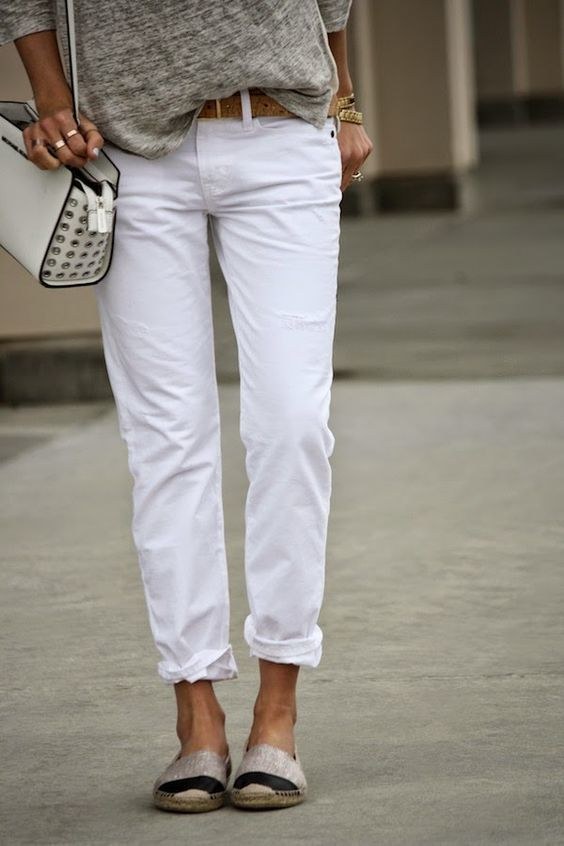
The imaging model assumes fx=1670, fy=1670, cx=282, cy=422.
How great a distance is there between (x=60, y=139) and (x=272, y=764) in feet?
3.66

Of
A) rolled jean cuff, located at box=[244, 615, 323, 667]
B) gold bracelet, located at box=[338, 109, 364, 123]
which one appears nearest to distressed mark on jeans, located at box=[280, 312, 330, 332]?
gold bracelet, located at box=[338, 109, 364, 123]

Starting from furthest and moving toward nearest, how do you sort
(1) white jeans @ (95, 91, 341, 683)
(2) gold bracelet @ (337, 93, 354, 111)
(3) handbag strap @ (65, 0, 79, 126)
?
1. (2) gold bracelet @ (337, 93, 354, 111)
2. (1) white jeans @ (95, 91, 341, 683)
3. (3) handbag strap @ (65, 0, 79, 126)

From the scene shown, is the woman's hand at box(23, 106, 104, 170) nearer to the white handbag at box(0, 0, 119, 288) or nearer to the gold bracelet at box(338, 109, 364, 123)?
the white handbag at box(0, 0, 119, 288)

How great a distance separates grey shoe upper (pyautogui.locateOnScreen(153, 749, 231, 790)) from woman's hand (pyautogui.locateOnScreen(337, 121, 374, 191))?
3.42 ft

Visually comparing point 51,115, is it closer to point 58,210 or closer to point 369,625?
point 58,210

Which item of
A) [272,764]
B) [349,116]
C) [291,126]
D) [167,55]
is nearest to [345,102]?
[349,116]

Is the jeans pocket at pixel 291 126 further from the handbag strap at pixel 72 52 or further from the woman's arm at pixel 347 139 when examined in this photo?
the handbag strap at pixel 72 52

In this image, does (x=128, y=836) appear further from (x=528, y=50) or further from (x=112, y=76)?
Answer: (x=528, y=50)

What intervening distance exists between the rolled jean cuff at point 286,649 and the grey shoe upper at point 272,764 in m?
0.15

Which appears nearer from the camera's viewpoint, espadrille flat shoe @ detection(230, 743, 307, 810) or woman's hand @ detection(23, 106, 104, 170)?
woman's hand @ detection(23, 106, 104, 170)

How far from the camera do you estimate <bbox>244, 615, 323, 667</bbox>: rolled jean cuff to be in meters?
2.90

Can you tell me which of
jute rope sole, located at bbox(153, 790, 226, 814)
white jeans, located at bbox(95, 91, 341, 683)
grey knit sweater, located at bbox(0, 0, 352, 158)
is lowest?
jute rope sole, located at bbox(153, 790, 226, 814)

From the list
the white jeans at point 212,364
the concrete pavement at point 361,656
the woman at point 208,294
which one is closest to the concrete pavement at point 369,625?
the concrete pavement at point 361,656

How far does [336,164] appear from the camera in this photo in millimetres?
2893
